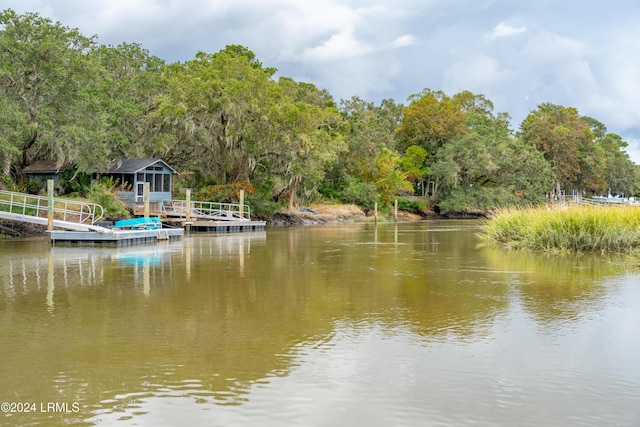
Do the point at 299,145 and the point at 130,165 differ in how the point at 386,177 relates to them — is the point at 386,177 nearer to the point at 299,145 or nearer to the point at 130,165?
the point at 299,145

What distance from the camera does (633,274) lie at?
15.5 meters

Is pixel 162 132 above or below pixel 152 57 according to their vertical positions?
below

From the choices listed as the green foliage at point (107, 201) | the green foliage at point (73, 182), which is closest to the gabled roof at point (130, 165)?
the green foliage at point (73, 182)

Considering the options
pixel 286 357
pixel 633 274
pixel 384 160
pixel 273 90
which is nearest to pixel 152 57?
pixel 273 90

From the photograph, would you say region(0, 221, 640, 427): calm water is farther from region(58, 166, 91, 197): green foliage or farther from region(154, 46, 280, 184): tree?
region(154, 46, 280, 184): tree

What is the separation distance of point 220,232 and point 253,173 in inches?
542

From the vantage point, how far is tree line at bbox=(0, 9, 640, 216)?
32.3 metres

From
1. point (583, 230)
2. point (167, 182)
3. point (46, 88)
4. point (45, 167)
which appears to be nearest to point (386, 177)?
point (167, 182)

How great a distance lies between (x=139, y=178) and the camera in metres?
39.5

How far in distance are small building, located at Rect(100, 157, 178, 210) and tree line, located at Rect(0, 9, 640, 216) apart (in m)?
1.93

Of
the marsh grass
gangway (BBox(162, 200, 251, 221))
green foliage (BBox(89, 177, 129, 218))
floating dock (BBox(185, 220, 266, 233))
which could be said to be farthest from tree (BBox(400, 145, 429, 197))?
the marsh grass

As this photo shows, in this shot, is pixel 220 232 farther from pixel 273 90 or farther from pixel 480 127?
pixel 480 127

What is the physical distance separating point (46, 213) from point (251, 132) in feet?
54.7

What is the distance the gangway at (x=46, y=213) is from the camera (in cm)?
2655
